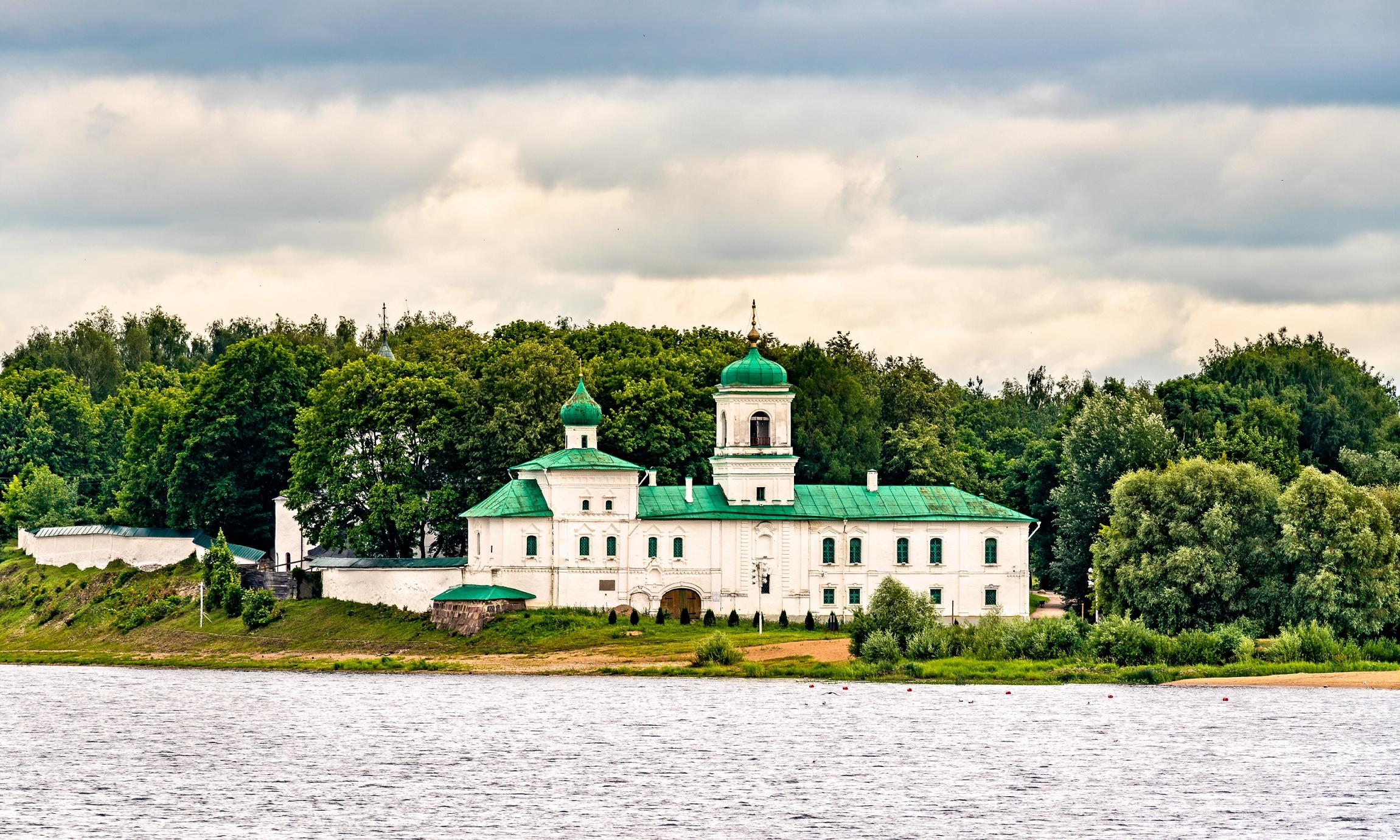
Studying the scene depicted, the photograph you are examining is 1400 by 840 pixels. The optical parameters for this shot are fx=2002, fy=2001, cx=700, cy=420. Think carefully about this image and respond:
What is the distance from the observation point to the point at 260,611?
7919 cm

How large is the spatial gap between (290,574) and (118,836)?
139ft

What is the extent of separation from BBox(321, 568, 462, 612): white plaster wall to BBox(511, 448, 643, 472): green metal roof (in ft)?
17.2

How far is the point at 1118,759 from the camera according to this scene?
49.6 metres

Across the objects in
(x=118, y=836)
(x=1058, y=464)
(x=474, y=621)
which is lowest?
(x=118, y=836)

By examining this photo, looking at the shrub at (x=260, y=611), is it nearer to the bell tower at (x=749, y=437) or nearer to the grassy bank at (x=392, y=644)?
the grassy bank at (x=392, y=644)

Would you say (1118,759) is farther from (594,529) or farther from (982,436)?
(982,436)

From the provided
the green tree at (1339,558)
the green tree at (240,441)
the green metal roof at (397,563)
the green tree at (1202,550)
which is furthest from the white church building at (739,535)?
the green tree at (240,441)

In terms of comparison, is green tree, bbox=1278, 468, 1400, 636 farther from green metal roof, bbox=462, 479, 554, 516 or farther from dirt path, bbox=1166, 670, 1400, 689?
green metal roof, bbox=462, 479, 554, 516

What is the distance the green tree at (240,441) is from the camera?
90312mm

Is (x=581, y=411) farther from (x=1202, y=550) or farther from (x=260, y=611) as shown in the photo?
(x=1202, y=550)

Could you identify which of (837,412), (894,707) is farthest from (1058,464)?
(894,707)

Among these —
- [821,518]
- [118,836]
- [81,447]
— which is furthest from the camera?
[81,447]

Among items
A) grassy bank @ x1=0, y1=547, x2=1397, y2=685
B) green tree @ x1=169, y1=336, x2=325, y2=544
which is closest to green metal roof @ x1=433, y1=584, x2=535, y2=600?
grassy bank @ x1=0, y1=547, x2=1397, y2=685

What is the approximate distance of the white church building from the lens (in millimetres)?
76062
